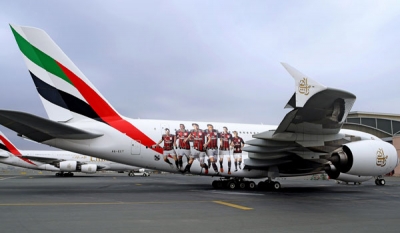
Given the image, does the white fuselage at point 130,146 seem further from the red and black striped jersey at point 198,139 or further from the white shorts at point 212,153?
the white shorts at point 212,153

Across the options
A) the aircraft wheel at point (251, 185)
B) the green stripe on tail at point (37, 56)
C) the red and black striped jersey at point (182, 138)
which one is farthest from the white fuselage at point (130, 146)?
the green stripe on tail at point (37, 56)

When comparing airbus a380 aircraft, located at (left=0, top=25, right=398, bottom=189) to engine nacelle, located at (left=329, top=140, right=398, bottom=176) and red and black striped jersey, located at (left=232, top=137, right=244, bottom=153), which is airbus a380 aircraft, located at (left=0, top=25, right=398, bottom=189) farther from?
red and black striped jersey, located at (left=232, top=137, right=244, bottom=153)

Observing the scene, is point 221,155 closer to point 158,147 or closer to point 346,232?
point 158,147

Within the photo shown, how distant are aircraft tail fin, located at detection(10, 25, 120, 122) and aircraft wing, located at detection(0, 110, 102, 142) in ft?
3.65

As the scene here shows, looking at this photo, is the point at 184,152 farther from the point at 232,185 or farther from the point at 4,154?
the point at 4,154

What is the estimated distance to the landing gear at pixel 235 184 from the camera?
54.7 feet

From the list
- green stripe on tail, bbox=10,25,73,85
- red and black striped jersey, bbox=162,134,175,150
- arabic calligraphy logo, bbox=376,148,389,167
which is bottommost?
arabic calligraphy logo, bbox=376,148,389,167

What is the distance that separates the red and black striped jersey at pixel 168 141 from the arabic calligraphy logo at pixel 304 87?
23.9ft

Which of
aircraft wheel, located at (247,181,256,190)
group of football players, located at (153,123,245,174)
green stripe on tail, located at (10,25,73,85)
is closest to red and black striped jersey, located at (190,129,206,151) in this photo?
group of football players, located at (153,123,245,174)

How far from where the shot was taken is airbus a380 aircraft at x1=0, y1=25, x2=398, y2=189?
12683 millimetres

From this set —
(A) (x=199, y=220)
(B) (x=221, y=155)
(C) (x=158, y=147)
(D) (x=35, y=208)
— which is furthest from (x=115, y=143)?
(A) (x=199, y=220)

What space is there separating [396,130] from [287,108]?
141 ft

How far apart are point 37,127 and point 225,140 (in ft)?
27.2

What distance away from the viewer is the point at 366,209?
905cm
